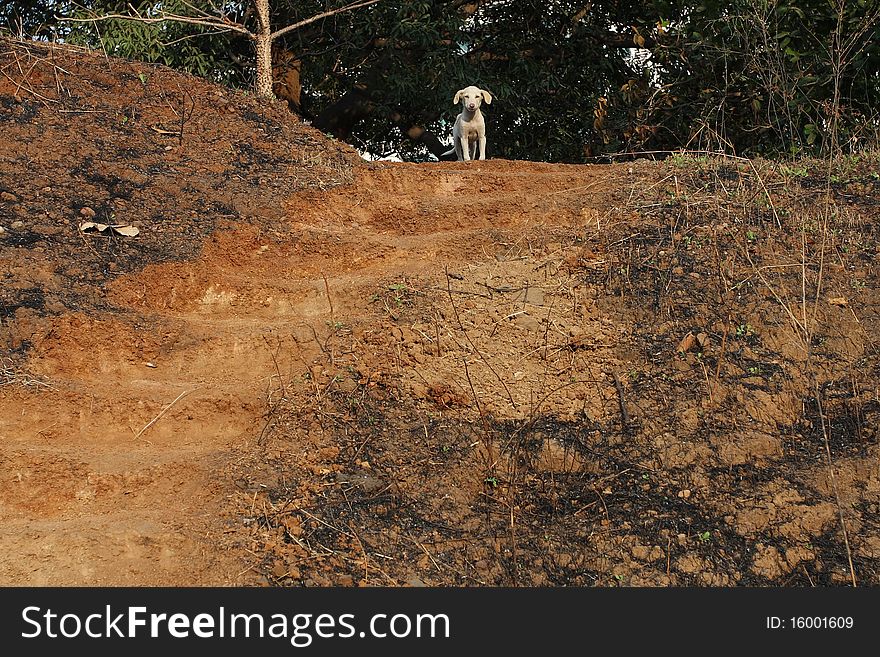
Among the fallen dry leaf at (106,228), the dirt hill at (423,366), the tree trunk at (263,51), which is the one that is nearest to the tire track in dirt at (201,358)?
the dirt hill at (423,366)

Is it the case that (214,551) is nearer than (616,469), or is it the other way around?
(214,551)

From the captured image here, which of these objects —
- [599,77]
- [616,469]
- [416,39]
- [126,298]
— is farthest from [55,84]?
[599,77]

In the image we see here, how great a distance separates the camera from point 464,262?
5898mm

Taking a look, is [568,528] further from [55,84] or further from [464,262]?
[55,84]

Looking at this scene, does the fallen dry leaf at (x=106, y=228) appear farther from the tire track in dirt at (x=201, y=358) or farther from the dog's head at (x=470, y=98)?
the dog's head at (x=470, y=98)

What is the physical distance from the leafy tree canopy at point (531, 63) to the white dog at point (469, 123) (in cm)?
253

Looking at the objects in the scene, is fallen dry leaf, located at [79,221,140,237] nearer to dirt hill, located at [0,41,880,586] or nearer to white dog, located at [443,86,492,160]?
dirt hill, located at [0,41,880,586]

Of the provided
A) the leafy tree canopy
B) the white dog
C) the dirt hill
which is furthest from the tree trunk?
the white dog

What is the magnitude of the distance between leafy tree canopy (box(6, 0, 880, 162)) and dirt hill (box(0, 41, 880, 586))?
2.78 metres

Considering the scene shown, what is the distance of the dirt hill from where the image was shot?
3.94m

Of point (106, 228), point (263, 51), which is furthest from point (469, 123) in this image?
point (106, 228)

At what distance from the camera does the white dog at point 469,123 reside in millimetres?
7578

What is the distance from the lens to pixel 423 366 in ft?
16.2

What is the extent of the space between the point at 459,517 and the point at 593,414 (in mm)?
956
